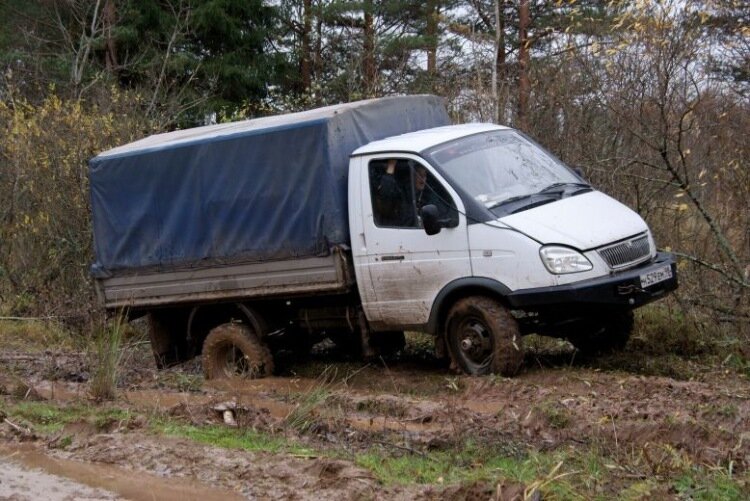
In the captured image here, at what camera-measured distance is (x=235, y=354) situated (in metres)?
10.6

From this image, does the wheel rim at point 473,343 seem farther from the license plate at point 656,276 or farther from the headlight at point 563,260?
the license plate at point 656,276

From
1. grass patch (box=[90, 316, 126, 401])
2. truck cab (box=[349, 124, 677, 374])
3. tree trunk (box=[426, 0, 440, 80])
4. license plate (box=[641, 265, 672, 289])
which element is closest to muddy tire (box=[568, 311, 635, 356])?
truck cab (box=[349, 124, 677, 374])

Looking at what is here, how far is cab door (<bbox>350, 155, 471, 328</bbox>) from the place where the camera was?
340 inches

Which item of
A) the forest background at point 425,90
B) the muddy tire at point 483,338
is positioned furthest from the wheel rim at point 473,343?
the forest background at point 425,90

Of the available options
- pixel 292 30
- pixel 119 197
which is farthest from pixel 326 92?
pixel 119 197

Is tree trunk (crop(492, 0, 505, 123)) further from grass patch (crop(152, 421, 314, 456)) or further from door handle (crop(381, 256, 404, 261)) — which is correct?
grass patch (crop(152, 421, 314, 456))

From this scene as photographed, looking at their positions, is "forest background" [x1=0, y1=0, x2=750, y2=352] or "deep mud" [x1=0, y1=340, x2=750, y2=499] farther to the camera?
"forest background" [x1=0, y1=0, x2=750, y2=352]

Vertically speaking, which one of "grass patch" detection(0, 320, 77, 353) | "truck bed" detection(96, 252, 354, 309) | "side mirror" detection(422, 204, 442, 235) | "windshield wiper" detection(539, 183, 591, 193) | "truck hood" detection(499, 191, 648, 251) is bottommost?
"grass patch" detection(0, 320, 77, 353)

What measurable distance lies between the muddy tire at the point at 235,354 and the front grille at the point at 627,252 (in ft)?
13.0

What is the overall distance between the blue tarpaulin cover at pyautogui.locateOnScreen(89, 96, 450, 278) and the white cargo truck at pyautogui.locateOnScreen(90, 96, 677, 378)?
0.7 inches

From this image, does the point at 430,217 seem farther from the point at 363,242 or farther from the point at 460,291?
the point at 363,242

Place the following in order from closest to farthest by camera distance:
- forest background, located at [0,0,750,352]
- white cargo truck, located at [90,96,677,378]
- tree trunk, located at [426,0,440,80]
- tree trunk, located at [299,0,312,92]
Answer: white cargo truck, located at [90,96,677,378], forest background, located at [0,0,750,352], tree trunk, located at [426,0,440,80], tree trunk, located at [299,0,312,92]

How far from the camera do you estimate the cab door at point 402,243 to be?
864 cm

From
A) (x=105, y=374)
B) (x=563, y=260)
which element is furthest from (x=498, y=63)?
(x=105, y=374)
